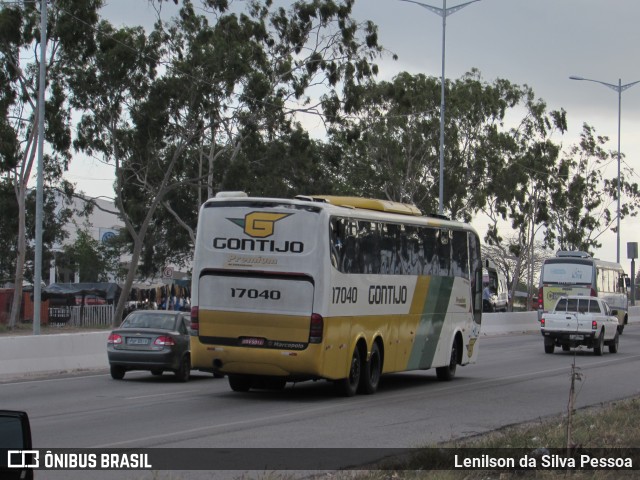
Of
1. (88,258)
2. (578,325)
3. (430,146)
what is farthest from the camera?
(88,258)

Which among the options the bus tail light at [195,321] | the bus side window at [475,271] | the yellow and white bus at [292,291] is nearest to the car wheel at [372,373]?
the yellow and white bus at [292,291]

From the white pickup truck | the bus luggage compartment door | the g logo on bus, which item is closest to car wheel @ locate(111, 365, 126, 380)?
the bus luggage compartment door

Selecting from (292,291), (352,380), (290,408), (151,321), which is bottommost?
(290,408)

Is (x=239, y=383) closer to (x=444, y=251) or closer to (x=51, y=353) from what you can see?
(x=444, y=251)

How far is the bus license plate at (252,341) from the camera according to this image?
17.3m

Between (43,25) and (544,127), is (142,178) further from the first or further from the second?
(544,127)

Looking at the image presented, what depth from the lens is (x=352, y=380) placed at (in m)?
18.7

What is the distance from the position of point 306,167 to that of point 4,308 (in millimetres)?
16985

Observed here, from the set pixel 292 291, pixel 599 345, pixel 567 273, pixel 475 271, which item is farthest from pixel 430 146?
pixel 292 291

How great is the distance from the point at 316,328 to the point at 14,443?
41.5 ft

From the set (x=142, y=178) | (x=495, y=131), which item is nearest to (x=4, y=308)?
(x=142, y=178)

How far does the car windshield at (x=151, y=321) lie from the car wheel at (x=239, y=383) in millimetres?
2897

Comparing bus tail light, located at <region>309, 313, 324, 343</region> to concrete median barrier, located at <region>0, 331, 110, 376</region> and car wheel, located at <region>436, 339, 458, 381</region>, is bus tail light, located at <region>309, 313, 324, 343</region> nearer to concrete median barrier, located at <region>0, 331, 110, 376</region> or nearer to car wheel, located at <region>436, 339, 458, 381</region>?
car wheel, located at <region>436, 339, 458, 381</region>

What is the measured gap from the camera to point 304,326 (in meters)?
17.1
